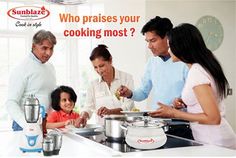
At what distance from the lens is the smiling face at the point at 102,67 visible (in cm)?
237

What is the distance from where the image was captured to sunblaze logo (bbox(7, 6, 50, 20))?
2615mm

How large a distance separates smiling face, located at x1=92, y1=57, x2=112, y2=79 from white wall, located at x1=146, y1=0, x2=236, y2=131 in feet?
2.35

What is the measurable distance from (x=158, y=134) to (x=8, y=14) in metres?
1.80

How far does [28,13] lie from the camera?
2678mm

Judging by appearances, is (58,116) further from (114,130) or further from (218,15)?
(218,15)

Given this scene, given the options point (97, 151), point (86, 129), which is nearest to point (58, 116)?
point (86, 129)

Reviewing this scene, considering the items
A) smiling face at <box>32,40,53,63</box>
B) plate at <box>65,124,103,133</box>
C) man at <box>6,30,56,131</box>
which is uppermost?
smiling face at <box>32,40,53,63</box>

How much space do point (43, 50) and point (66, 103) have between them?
35 centimetres

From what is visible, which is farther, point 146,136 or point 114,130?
point 114,130

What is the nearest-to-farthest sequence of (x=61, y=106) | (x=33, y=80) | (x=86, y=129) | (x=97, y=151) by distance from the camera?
(x=97, y=151)
(x=86, y=129)
(x=33, y=80)
(x=61, y=106)

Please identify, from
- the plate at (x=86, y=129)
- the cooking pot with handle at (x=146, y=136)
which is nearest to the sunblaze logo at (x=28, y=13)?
the plate at (x=86, y=129)

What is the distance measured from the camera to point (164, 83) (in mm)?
2045

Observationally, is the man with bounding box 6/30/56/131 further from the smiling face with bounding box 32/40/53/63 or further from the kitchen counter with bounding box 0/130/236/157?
the kitchen counter with bounding box 0/130/236/157

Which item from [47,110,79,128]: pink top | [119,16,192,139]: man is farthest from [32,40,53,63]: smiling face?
[119,16,192,139]: man
